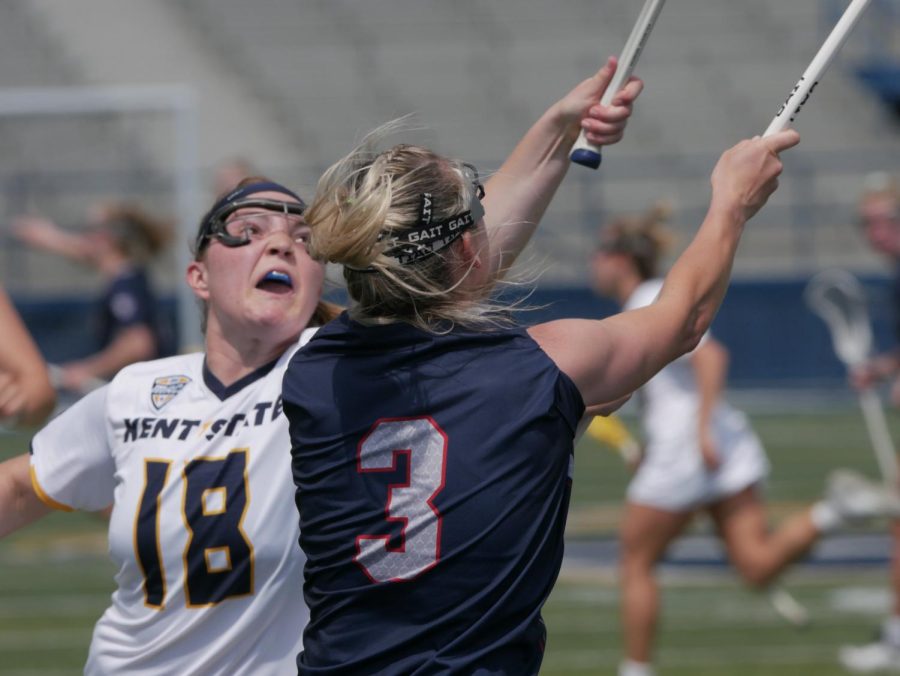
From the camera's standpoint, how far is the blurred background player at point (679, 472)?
7293 millimetres

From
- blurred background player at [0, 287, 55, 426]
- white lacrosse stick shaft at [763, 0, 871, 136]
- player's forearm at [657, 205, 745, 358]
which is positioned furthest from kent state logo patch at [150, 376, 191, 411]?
white lacrosse stick shaft at [763, 0, 871, 136]

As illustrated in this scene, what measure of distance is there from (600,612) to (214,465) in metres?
5.96

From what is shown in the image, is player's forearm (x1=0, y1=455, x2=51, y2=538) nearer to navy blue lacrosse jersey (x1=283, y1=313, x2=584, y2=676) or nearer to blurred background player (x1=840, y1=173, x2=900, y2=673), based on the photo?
navy blue lacrosse jersey (x1=283, y1=313, x2=584, y2=676)

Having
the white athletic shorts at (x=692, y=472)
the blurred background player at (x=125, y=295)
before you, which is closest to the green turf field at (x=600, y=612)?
the white athletic shorts at (x=692, y=472)

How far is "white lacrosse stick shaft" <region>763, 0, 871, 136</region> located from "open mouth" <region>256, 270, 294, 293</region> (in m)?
0.98

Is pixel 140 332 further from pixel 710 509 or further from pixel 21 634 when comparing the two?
pixel 710 509

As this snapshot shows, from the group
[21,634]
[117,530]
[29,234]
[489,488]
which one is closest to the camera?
[489,488]

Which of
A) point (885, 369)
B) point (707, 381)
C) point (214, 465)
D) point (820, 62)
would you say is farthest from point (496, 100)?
point (820, 62)

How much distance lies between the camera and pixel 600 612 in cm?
902

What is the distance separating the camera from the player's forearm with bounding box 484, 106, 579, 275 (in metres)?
3.65

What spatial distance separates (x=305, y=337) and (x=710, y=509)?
4.47m

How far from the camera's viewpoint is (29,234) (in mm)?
14180

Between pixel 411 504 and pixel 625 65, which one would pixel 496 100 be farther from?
pixel 411 504

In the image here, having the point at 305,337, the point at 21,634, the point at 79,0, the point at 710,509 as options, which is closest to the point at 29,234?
the point at 21,634
